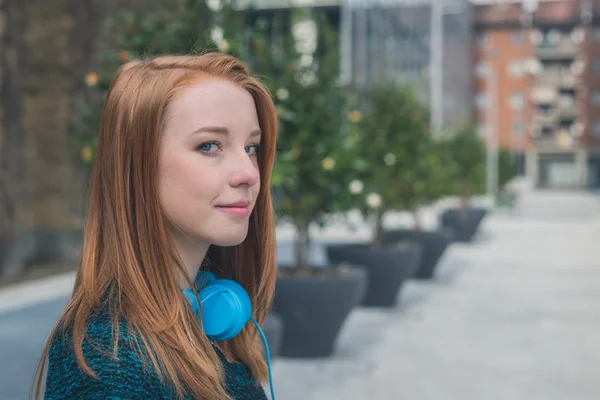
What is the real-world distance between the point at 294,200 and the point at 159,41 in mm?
2597

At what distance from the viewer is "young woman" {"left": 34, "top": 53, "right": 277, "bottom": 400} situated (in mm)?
1117

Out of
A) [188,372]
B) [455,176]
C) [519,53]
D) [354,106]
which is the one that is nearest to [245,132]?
[188,372]

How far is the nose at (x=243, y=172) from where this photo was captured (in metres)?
1.26

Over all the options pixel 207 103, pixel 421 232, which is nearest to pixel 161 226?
pixel 207 103

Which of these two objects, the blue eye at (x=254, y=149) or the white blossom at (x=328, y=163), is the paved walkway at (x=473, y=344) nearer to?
the white blossom at (x=328, y=163)

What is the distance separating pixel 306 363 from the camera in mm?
6746

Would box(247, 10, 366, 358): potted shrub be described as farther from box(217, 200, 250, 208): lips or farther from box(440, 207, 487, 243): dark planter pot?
box(440, 207, 487, 243): dark planter pot

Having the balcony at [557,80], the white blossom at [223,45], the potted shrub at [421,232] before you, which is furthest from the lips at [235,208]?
the balcony at [557,80]

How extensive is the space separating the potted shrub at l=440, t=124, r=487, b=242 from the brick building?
53.1m

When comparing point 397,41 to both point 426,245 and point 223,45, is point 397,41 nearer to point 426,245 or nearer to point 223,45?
point 426,245

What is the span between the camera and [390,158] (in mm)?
11828

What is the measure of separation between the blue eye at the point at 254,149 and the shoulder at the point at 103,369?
0.36 meters

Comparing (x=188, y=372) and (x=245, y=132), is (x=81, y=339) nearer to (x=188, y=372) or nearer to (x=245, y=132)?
(x=188, y=372)

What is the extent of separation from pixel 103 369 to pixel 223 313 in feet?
0.86
